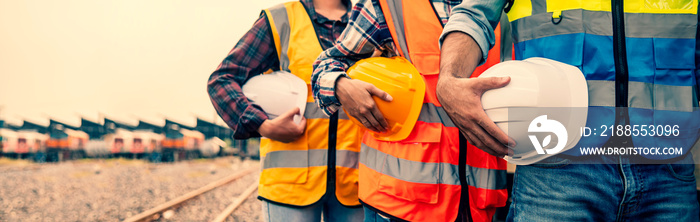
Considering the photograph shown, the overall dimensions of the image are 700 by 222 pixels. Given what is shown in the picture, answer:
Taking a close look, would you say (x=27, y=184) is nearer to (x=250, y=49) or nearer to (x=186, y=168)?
(x=186, y=168)

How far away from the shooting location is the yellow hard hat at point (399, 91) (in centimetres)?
107

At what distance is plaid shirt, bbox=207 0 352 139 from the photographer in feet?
5.64

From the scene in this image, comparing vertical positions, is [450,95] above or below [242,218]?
above

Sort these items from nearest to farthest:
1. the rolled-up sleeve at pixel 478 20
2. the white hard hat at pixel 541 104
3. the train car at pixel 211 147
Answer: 1. the white hard hat at pixel 541 104
2. the rolled-up sleeve at pixel 478 20
3. the train car at pixel 211 147

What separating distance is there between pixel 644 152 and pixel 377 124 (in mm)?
649

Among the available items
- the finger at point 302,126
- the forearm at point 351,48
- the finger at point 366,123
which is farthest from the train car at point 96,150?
the finger at point 366,123

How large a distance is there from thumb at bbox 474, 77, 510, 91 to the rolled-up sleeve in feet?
0.51

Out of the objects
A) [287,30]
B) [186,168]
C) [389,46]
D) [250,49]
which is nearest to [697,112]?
[389,46]

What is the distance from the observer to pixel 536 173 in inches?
36.4

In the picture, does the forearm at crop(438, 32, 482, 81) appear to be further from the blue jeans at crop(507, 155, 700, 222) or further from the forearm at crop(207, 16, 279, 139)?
the forearm at crop(207, 16, 279, 139)

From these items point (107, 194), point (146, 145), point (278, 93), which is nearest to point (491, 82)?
point (278, 93)

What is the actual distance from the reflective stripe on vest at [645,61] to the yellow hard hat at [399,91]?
0.37 meters

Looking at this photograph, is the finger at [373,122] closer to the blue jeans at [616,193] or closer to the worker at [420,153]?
the worker at [420,153]

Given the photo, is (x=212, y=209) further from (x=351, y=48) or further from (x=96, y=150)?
(x=96, y=150)
